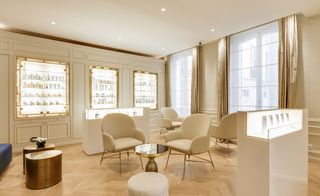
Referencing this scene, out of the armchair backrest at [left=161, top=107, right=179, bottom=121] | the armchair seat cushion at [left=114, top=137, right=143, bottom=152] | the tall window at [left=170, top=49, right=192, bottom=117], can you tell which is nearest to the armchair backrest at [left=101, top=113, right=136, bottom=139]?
the armchair seat cushion at [left=114, top=137, right=143, bottom=152]

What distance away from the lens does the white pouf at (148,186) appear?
5.87ft

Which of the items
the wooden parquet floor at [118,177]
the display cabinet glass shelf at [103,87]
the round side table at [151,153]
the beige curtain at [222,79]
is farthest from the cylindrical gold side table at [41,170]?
the beige curtain at [222,79]

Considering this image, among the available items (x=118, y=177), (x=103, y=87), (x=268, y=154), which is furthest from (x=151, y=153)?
(x=103, y=87)

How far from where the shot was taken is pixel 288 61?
382 centimetres

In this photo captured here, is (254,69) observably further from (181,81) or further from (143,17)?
(143,17)

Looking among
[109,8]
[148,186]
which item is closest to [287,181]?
[148,186]

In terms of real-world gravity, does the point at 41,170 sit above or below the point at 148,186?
below

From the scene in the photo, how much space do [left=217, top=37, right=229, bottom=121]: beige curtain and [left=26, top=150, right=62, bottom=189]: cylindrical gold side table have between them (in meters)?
4.25

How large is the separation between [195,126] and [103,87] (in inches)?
138

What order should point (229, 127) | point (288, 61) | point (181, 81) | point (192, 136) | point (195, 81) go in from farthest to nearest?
point (181, 81) → point (195, 81) → point (229, 127) → point (288, 61) → point (192, 136)

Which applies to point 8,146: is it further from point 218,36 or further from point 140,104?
point 218,36

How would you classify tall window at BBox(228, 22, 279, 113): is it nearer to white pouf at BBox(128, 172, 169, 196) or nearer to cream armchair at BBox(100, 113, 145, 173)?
cream armchair at BBox(100, 113, 145, 173)

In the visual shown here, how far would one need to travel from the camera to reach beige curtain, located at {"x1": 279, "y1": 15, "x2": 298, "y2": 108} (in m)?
3.72

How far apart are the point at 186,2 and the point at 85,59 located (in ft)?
11.6
